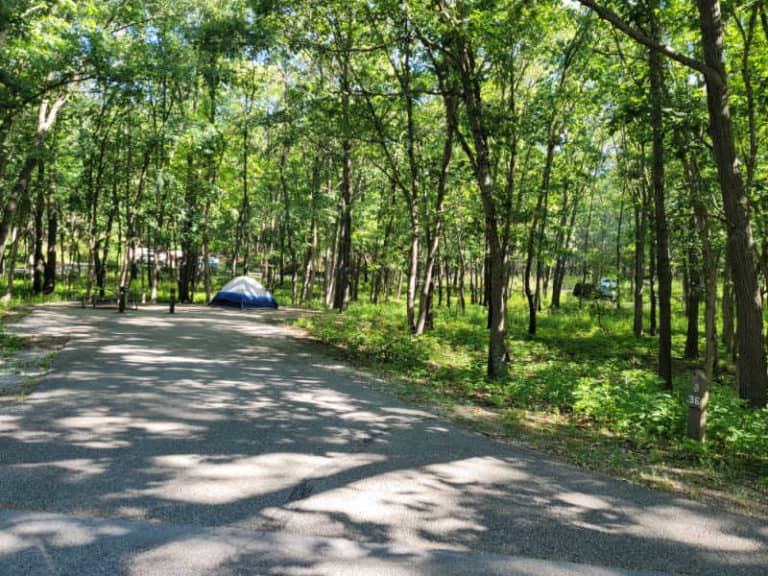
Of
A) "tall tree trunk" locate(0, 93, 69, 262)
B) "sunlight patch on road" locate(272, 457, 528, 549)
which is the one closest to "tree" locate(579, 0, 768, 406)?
"sunlight patch on road" locate(272, 457, 528, 549)

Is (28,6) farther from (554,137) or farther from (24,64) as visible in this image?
(554,137)

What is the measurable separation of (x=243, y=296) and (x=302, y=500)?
65.4ft

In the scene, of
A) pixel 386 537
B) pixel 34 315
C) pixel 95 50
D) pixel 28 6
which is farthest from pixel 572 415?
pixel 34 315

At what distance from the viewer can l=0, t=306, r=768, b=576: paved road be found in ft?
10.6

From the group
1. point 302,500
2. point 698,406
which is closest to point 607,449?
point 698,406

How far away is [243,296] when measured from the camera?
2308cm

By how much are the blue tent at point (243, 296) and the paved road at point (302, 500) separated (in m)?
15.8

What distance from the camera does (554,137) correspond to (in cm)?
1530

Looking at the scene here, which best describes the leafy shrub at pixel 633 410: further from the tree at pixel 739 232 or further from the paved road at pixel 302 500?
the paved road at pixel 302 500

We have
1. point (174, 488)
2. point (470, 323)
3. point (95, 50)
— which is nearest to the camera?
point (174, 488)

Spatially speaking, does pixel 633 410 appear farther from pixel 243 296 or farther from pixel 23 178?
pixel 243 296

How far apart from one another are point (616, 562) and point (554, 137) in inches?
553

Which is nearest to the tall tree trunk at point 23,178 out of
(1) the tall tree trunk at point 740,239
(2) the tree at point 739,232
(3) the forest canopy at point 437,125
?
(3) the forest canopy at point 437,125

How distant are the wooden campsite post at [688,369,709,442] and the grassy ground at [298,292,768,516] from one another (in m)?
0.16
